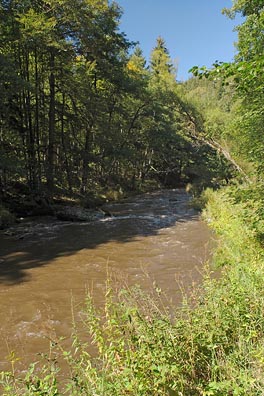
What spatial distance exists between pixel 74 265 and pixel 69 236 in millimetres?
4237

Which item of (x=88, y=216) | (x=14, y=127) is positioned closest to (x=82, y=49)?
(x=14, y=127)

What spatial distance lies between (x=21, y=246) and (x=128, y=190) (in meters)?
21.6

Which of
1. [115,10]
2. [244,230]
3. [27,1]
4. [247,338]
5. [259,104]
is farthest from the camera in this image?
[115,10]

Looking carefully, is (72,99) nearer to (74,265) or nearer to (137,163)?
(74,265)

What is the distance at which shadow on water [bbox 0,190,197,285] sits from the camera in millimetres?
10898

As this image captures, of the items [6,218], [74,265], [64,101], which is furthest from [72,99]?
[74,265]

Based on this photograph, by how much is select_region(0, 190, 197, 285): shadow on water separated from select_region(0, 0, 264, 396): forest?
221 centimetres

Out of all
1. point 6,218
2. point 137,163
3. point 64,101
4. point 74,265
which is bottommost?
point 74,265

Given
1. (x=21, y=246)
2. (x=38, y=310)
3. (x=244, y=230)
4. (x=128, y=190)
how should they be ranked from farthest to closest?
(x=128, y=190)
(x=21, y=246)
(x=244, y=230)
(x=38, y=310)

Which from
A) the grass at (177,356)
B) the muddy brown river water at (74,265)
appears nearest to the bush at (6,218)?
the muddy brown river water at (74,265)

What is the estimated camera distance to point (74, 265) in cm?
1076

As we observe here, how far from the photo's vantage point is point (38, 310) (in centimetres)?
743

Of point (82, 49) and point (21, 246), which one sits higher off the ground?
point (82, 49)

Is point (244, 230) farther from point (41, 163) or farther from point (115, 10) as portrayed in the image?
point (115, 10)
